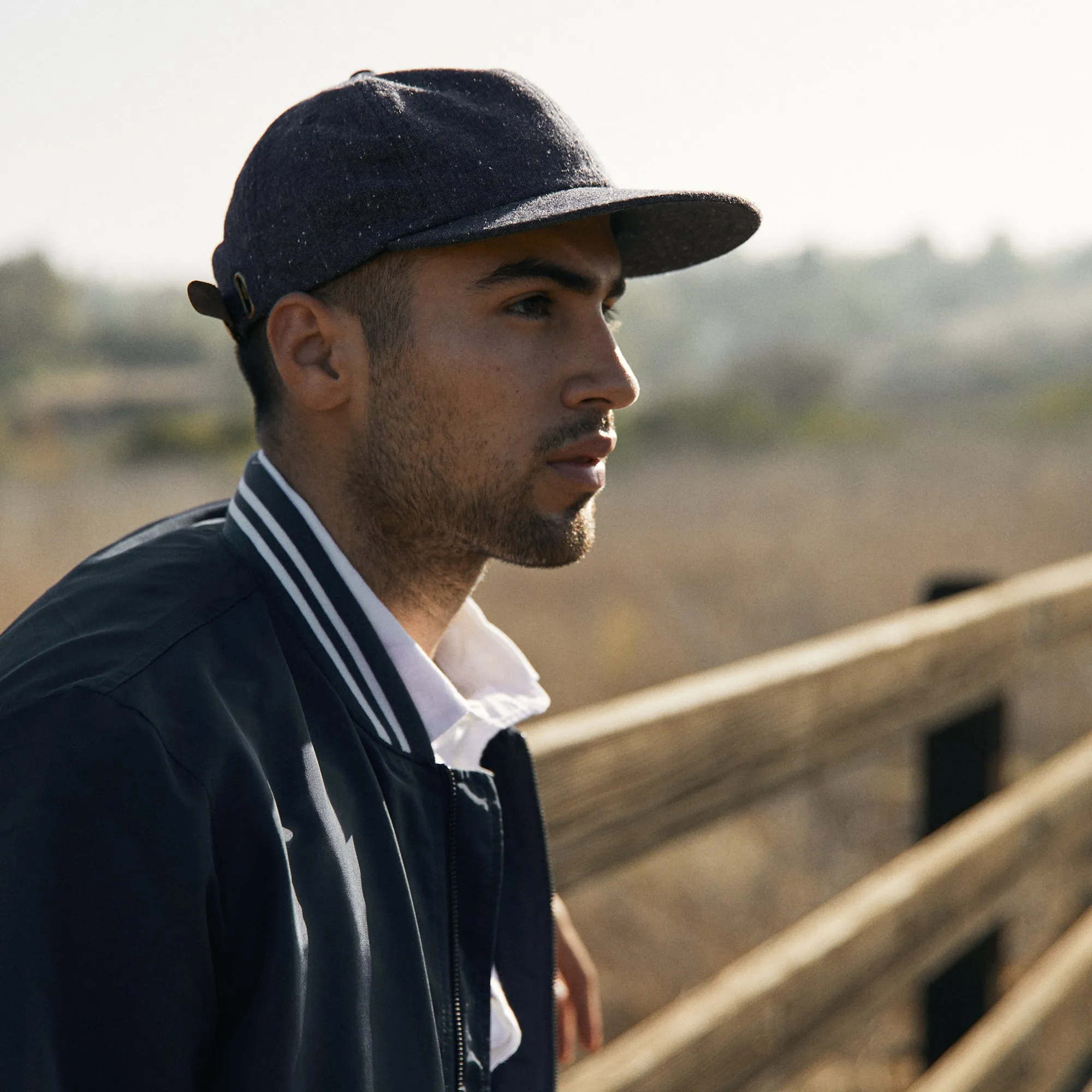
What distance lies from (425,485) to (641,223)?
49 centimetres

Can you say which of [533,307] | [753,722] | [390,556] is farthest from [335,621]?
[753,722]

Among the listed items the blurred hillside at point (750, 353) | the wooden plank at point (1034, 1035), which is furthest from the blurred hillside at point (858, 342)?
the wooden plank at point (1034, 1035)

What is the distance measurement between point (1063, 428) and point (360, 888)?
26428 millimetres

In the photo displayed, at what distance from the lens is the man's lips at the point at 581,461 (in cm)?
129

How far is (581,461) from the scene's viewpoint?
130 centimetres

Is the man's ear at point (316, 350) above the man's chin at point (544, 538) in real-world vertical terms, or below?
above

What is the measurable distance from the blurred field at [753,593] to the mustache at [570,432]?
219cm

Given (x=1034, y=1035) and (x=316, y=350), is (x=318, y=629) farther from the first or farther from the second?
(x=1034, y=1035)

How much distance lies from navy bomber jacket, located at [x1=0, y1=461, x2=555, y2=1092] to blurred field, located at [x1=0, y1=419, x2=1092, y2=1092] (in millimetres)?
2401

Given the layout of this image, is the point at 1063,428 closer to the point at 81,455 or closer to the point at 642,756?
the point at 81,455

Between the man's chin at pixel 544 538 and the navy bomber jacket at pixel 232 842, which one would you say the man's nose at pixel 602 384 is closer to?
the man's chin at pixel 544 538

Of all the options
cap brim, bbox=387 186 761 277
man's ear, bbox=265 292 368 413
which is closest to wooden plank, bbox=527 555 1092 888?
man's ear, bbox=265 292 368 413

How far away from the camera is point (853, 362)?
193ft

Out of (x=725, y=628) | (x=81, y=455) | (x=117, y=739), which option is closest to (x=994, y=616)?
(x=117, y=739)
